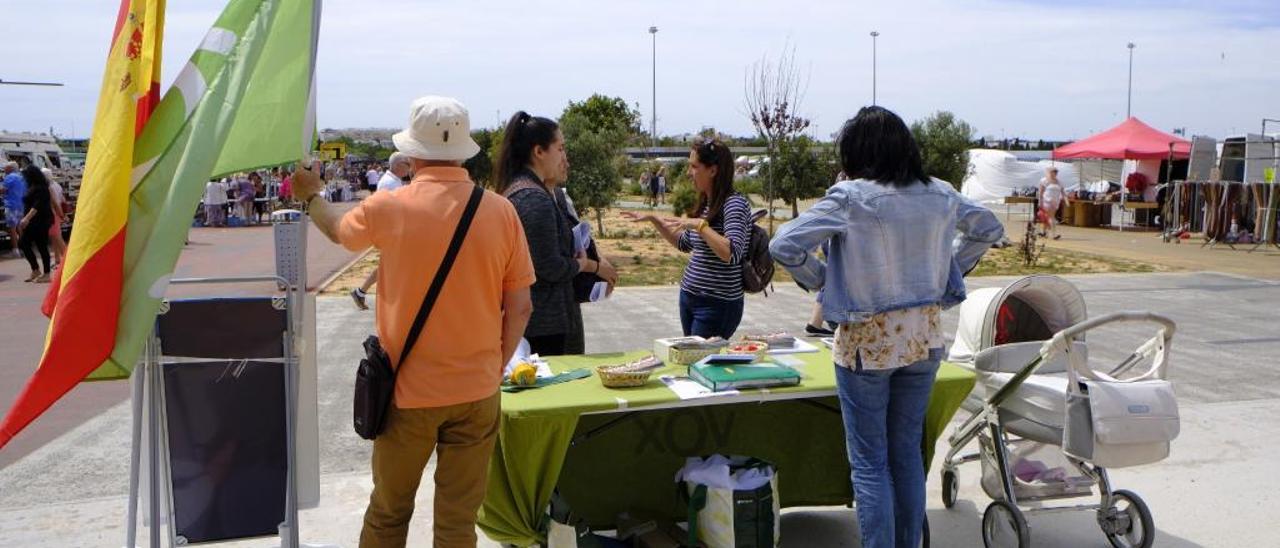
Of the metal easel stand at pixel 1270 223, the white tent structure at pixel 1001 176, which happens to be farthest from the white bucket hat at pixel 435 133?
the white tent structure at pixel 1001 176

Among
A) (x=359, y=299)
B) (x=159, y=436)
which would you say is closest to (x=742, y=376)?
(x=159, y=436)

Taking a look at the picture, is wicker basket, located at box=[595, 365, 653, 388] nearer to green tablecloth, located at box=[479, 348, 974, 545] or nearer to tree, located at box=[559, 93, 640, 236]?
green tablecloth, located at box=[479, 348, 974, 545]

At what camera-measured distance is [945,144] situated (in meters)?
30.5

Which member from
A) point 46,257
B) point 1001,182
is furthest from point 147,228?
point 1001,182

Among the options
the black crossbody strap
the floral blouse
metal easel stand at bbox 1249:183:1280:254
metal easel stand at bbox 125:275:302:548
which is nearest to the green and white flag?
the black crossbody strap

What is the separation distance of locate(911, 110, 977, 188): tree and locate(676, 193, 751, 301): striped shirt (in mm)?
26257

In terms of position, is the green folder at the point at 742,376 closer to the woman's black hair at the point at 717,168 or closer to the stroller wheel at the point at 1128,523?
the woman's black hair at the point at 717,168

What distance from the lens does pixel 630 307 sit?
11625 millimetres

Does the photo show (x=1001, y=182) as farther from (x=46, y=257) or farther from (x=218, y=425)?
(x=218, y=425)

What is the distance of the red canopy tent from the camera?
25.2m

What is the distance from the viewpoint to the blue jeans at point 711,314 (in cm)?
530

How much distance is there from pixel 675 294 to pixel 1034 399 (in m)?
8.60

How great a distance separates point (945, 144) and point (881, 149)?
2829cm

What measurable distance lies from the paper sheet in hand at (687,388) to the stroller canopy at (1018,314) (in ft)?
4.58
